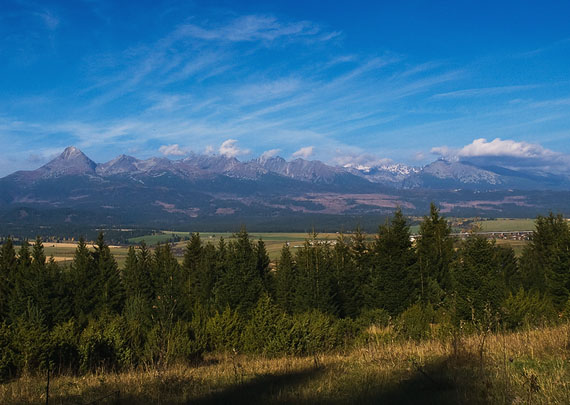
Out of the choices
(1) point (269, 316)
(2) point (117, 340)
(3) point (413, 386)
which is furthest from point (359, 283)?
(3) point (413, 386)

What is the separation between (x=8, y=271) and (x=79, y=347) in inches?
2320

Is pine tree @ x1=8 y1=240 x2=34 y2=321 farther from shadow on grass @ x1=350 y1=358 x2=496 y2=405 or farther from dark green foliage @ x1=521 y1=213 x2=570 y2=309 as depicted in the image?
dark green foliage @ x1=521 y1=213 x2=570 y2=309

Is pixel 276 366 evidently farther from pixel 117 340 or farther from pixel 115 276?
pixel 115 276

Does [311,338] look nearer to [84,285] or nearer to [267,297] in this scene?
[267,297]

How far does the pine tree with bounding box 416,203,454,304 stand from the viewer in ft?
156

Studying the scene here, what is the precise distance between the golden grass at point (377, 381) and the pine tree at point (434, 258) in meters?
35.9

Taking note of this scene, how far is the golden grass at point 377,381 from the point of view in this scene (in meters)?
6.21

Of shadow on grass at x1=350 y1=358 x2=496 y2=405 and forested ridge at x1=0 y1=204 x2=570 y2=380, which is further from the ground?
shadow on grass at x1=350 y1=358 x2=496 y2=405

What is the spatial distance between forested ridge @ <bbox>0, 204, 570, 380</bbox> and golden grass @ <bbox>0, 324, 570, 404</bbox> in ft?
5.94

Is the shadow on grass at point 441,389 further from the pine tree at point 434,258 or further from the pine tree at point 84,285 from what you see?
the pine tree at point 84,285

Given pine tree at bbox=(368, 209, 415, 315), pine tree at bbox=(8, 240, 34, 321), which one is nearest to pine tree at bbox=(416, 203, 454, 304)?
pine tree at bbox=(368, 209, 415, 315)

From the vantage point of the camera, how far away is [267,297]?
57.9 ft

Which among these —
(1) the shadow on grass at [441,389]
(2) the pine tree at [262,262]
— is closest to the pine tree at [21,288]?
(2) the pine tree at [262,262]

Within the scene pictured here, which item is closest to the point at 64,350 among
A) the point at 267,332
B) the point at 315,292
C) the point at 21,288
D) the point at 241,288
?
the point at 267,332
